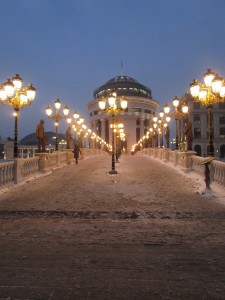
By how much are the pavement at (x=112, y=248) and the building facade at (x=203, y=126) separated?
85.3 meters

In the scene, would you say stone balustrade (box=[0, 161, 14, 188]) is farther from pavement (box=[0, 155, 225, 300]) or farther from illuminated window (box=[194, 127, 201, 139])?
illuminated window (box=[194, 127, 201, 139])

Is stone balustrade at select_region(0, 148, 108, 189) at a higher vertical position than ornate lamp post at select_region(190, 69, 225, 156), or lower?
lower

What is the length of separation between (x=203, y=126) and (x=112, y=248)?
9220cm

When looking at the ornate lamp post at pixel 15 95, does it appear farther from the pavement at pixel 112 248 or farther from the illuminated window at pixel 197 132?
the illuminated window at pixel 197 132

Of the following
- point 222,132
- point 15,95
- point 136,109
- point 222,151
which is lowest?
point 222,151

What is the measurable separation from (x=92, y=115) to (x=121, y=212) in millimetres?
123354

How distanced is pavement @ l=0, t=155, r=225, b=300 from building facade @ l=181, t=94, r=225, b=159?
280 ft

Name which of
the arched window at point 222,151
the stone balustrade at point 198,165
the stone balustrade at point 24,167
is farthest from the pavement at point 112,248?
the arched window at point 222,151

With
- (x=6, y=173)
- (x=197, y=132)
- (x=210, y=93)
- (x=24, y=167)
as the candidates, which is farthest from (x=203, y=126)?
(x=6, y=173)

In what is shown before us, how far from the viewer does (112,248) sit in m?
5.28

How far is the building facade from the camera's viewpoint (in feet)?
302

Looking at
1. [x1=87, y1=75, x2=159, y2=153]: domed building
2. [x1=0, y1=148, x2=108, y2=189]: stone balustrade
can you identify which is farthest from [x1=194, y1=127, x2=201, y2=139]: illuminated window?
[x1=0, y1=148, x2=108, y2=189]: stone balustrade

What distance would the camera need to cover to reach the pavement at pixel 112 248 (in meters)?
3.76

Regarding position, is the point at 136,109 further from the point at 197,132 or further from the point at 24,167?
the point at 24,167
